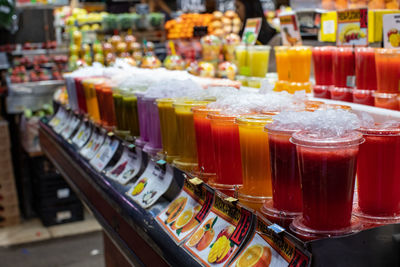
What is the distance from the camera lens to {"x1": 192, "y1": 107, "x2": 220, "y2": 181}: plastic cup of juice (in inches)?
59.6

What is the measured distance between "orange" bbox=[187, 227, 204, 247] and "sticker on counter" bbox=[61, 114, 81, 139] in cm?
194

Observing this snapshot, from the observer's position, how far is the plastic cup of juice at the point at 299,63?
7.39 feet

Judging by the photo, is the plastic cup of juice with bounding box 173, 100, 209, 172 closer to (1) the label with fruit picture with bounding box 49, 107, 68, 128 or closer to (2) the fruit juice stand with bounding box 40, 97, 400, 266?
(2) the fruit juice stand with bounding box 40, 97, 400, 266

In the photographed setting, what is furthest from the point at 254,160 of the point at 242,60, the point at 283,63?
the point at 242,60

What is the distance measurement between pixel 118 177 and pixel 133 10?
7880 mm

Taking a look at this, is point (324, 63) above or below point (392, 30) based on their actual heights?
below

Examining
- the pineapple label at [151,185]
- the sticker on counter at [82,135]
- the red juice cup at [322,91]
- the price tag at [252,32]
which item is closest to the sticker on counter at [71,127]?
the sticker on counter at [82,135]

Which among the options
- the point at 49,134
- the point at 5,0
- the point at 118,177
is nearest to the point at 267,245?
the point at 118,177

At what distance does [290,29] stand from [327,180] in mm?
1693

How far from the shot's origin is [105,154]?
2.30 metres

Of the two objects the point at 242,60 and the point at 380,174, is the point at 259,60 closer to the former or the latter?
the point at 242,60

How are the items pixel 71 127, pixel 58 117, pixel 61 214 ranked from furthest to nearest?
pixel 61 214, pixel 58 117, pixel 71 127

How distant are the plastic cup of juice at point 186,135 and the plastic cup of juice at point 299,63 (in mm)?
762

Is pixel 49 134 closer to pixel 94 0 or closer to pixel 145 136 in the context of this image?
pixel 145 136
